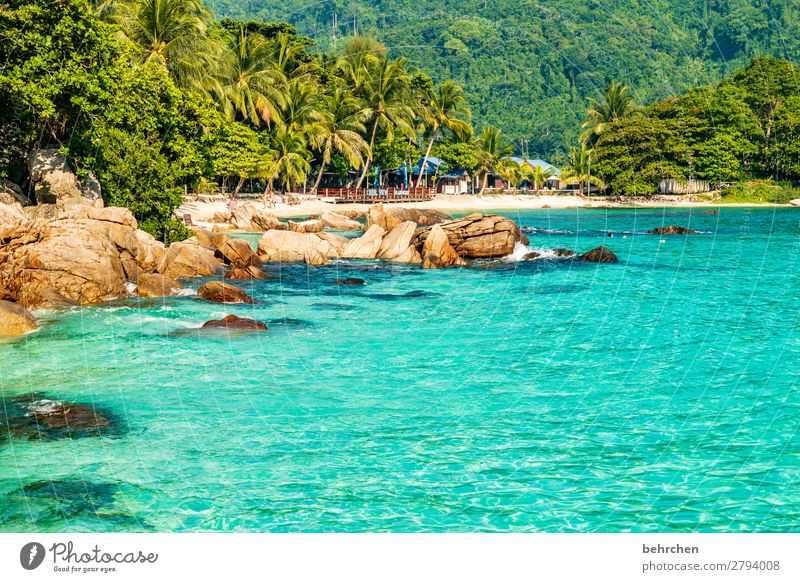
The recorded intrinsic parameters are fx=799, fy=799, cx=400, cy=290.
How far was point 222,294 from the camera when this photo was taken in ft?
76.3

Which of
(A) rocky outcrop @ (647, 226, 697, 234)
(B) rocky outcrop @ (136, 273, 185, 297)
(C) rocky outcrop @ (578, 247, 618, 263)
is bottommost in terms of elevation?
(A) rocky outcrop @ (647, 226, 697, 234)

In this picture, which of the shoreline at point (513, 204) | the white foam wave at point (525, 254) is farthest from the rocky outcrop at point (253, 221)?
the shoreline at point (513, 204)

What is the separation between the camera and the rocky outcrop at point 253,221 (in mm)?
49312

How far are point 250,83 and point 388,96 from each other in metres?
16.7

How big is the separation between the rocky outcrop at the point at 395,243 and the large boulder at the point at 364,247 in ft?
0.79

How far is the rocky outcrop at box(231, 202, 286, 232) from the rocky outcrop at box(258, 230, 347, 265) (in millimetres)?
13601

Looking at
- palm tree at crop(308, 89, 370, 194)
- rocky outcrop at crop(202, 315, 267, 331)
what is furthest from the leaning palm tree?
rocky outcrop at crop(202, 315, 267, 331)

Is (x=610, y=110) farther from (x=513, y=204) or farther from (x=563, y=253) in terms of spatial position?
(x=563, y=253)

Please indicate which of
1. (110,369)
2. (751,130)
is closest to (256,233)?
(110,369)

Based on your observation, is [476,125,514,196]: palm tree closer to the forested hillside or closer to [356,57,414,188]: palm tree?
the forested hillside

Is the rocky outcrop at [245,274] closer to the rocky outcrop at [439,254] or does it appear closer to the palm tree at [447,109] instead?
the rocky outcrop at [439,254]

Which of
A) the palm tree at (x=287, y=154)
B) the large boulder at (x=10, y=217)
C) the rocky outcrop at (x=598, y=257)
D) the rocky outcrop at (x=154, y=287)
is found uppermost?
the palm tree at (x=287, y=154)

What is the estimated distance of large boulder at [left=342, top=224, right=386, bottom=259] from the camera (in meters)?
36.1

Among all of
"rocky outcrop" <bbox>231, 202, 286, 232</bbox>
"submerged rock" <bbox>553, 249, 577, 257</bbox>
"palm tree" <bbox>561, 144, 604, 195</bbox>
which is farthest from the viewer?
"palm tree" <bbox>561, 144, 604, 195</bbox>
